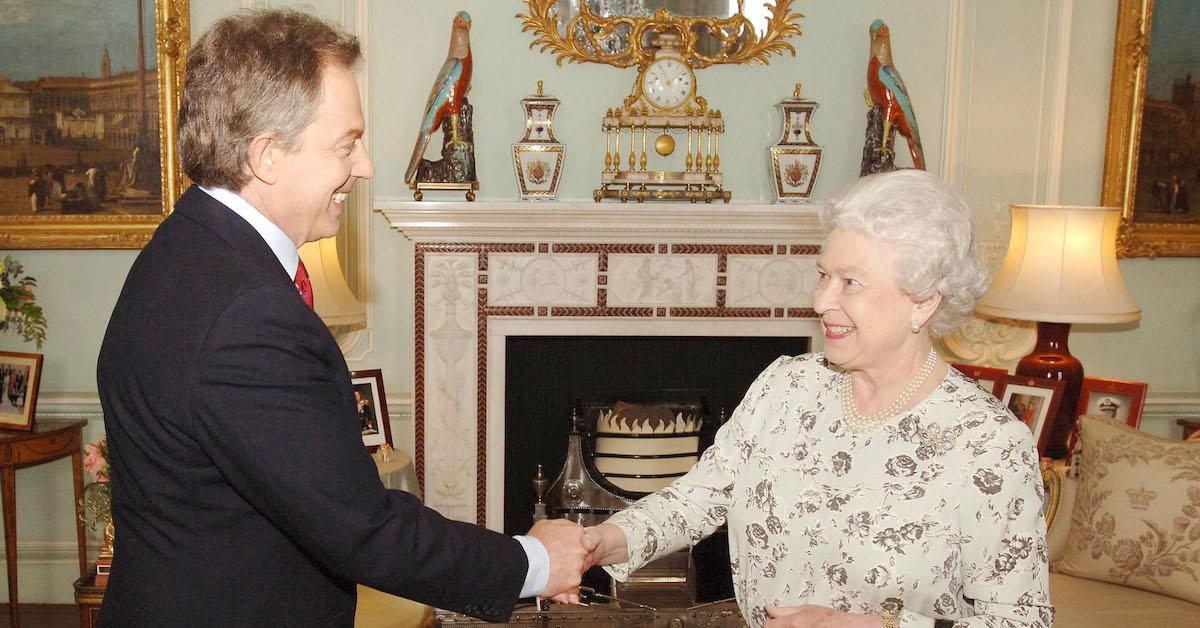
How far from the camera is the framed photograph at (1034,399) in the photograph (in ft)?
12.2

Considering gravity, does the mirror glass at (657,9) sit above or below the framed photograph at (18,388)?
above

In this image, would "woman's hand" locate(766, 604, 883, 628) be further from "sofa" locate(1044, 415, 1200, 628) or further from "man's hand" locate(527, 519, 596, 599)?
"sofa" locate(1044, 415, 1200, 628)

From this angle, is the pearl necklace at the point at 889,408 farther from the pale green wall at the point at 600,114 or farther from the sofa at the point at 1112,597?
the pale green wall at the point at 600,114

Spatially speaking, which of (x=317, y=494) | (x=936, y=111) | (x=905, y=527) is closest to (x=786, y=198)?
(x=936, y=111)

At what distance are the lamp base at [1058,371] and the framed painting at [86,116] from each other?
3.45 meters

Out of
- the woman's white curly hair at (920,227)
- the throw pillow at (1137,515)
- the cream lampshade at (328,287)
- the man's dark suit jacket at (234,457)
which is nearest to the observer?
the man's dark suit jacket at (234,457)

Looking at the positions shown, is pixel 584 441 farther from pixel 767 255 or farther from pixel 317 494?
pixel 317 494

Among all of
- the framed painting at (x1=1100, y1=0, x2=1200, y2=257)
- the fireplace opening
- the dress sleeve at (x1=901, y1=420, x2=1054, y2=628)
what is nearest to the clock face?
the fireplace opening

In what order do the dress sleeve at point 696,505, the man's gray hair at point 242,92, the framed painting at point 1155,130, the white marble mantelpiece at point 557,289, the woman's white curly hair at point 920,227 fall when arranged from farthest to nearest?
1. the framed painting at point 1155,130
2. the white marble mantelpiece at point 557,289
3. the dress sleeve at point 696,505
4. the woman's white curly hair at point 920,227
5. the man's gray hair at point 242,92

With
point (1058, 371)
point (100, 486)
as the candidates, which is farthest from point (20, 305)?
point (1058, 371)

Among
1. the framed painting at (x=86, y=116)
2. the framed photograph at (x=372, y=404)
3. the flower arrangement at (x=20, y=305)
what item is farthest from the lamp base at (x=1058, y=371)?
the flower arrangement at (x=20, y=305)

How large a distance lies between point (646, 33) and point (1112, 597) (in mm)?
2664

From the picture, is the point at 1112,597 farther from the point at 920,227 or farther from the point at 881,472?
the point at 920,227

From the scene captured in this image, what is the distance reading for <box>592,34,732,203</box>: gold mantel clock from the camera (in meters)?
4.18
